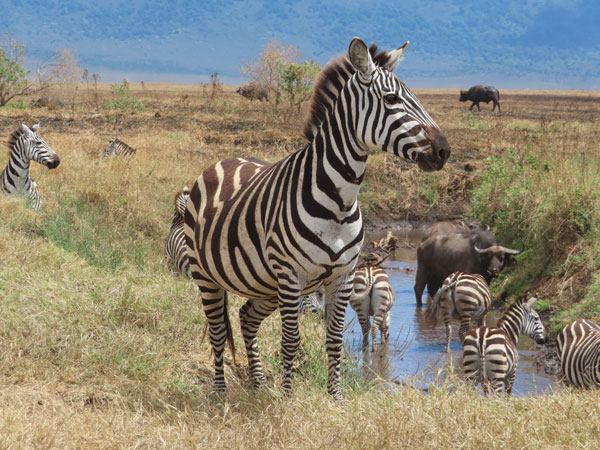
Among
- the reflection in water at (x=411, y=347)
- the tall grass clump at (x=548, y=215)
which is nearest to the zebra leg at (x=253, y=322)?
the reflection in water at (x=411, y=347)

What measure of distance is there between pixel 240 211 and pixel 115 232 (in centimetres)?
570

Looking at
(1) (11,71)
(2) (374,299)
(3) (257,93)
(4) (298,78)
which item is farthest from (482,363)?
Result: (3) (257,93)

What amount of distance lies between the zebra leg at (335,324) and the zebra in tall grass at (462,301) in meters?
4.87

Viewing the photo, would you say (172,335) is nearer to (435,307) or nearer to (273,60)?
(435,307)

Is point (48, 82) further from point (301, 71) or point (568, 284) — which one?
point (568, 284)

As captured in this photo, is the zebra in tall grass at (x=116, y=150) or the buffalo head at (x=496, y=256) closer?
the buffalo head at (x=496, y=256)

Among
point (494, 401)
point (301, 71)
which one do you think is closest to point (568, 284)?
point (494, 401)

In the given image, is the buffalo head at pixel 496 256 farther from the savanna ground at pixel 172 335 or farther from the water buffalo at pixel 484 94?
the water buffalo at pixel 484 94

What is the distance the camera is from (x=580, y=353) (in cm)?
737

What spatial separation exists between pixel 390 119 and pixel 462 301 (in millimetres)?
→ 5560

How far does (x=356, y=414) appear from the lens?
4.36 m

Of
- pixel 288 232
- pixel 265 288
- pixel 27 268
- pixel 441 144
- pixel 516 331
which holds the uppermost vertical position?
pixel 441 144

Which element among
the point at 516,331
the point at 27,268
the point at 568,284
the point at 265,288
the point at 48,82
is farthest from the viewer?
the point at 48,82

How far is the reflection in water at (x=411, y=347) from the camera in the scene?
313 inches
